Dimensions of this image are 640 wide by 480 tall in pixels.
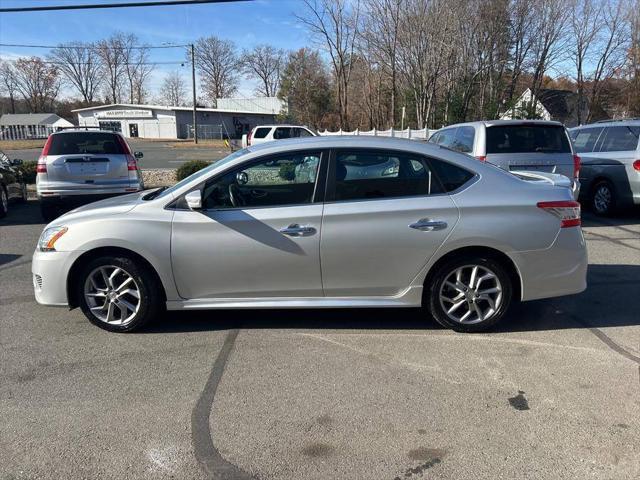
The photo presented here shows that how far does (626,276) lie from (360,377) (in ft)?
13.7

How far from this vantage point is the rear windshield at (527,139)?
8047 millimetres

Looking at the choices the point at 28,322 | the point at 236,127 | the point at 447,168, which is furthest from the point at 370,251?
the point at 236,127

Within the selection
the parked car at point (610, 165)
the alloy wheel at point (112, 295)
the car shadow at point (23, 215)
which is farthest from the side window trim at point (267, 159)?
the parked car at point (610, 165)

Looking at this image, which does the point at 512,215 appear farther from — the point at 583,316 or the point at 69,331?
the point at 69,331

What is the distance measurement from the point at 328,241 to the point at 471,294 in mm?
1316

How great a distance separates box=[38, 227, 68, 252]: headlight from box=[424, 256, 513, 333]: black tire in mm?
3189

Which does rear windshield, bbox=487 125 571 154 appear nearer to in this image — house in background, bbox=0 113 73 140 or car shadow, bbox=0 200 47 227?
car shadow, bbox=0 200 47 227

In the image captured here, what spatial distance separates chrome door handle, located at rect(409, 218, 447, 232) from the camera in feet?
13.9

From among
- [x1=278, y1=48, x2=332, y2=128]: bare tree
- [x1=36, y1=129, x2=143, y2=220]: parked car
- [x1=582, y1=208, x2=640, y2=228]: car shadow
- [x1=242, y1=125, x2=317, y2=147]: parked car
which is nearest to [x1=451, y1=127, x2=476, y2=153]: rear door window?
[x1=582, y1=208, x2=640, y2=228]: car shadow

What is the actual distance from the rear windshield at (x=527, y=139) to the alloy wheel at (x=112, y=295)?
232 inches

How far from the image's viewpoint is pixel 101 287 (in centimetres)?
447

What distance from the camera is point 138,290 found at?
4.37 m

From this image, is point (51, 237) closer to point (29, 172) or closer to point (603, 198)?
point (603, 198)

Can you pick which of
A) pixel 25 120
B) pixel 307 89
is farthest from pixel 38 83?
pixel 307 89
